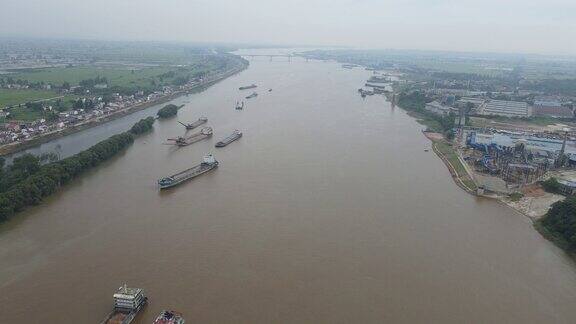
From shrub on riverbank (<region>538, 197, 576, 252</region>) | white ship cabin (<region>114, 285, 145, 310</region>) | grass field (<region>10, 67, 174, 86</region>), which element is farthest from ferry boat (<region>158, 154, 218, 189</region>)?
grass field (<region>10, 67, 174, 86</region>)

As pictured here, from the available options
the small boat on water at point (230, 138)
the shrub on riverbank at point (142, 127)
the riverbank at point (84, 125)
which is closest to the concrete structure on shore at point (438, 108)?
the small boat on water at point (230, 138)

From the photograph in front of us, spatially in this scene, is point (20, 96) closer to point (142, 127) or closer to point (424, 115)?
point (142, 127)

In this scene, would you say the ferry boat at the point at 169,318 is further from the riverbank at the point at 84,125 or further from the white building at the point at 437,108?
the white building at the point at 437,108

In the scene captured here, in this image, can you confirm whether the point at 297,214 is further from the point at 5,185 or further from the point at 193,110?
the point at 193,110

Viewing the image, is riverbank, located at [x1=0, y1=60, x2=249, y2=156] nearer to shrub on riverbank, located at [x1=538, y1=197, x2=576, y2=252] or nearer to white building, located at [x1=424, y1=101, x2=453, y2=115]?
white building, located at [x1=424, y1=101, x2=453, y2=115]

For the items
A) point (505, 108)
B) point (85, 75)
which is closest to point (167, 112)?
point (85, 75)

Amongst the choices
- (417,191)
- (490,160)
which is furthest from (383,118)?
(417,191)
